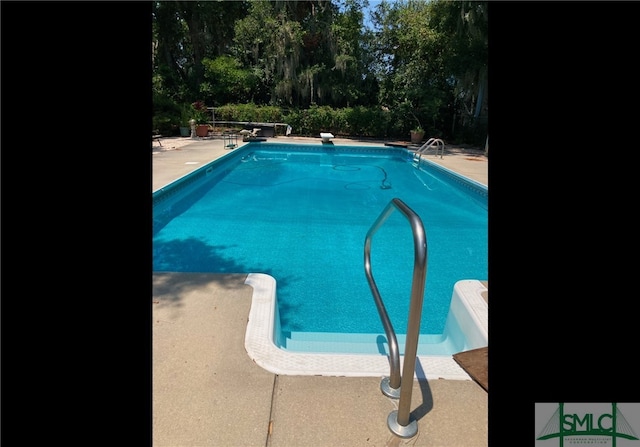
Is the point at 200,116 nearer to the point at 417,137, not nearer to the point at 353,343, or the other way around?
the point at 417,137

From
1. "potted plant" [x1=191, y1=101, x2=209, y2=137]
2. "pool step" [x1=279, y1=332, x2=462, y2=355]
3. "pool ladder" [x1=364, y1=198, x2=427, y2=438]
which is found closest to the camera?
"pool ladder" [x1=364, y1=198, x2=427, y2=438]

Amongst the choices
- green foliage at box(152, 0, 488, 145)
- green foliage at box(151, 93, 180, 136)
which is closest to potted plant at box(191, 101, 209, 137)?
green foliage at box(152, 0, 488, 145)

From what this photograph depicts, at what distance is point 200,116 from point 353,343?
13.1 meters

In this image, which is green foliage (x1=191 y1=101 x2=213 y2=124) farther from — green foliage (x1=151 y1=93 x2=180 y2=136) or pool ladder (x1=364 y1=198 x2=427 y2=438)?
pool ladder (x1=364 y1=198 x2=427 y2=438)

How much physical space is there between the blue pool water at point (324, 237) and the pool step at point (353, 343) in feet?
0.35

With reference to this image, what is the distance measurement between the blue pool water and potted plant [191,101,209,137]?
4.63 meters

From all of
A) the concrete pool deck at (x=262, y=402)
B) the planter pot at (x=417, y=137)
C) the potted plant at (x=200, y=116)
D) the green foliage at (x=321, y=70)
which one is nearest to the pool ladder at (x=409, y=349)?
the concrete pool deck at (x=262, y=402)

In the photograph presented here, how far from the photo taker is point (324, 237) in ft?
17.0

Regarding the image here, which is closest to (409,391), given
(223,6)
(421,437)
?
(421,437)

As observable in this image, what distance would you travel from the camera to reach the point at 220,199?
22.9ft

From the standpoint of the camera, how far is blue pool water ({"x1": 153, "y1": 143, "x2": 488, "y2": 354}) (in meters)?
3.59

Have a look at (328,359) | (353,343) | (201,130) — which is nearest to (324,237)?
(353,343)
